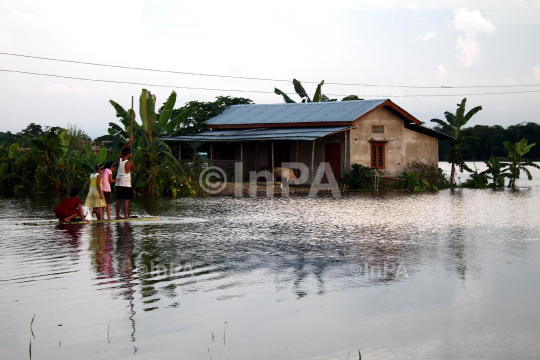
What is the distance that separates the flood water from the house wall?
18.5 meters

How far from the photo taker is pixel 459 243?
39.9ft

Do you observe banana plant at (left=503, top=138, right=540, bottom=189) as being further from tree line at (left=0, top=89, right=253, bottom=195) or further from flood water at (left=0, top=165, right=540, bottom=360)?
flood water at (left=0, top=165, right=540, bottom=360)

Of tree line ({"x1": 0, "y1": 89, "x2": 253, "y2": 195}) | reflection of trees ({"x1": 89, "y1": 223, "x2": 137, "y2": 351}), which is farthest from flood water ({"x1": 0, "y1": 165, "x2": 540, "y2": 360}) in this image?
tree line ({"x1": 0, "y1": 89, "x2": 253, "y2": 195})

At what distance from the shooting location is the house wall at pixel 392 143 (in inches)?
1308

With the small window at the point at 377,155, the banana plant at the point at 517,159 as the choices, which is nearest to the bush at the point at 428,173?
the small window at the point at 377,155

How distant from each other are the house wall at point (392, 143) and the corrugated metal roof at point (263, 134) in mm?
1688

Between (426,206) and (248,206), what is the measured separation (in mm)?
6222

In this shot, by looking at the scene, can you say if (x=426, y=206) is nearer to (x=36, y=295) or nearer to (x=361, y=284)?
(x=361, y=284)

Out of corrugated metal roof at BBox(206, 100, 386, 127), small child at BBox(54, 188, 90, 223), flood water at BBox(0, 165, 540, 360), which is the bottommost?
flood water at BBox(0, 165, 540, 360)

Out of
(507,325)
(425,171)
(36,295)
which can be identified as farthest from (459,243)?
(425,171)

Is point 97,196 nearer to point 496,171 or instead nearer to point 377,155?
point 377,155

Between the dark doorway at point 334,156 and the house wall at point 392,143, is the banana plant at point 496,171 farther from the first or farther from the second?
the dark doorway at point 334,156

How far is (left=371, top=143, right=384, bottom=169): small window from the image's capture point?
34.2 m

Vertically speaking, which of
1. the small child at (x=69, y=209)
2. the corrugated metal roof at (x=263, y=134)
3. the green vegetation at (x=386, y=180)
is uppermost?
the corrugated metal roof at (x=263, y=134)
